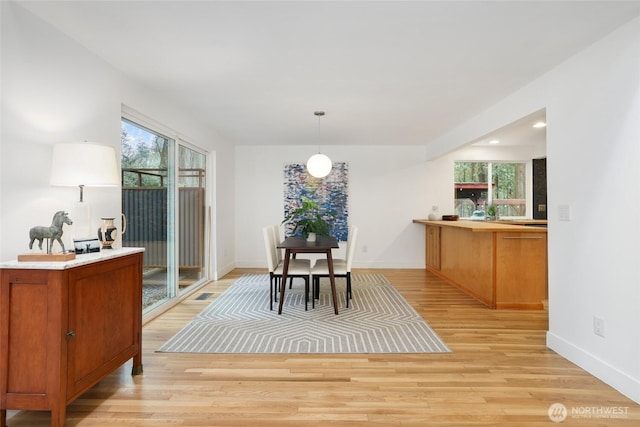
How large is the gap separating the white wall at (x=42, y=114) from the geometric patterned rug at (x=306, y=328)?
128cm

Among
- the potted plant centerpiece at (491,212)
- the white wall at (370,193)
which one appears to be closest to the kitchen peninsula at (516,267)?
the potted plant centerpiece at (491,212)

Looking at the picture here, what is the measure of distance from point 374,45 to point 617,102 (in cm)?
159

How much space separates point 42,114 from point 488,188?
639cm

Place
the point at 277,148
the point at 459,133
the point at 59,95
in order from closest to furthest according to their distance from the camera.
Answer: the point at 59,95 → the point at 459,133 → the point at 277,148

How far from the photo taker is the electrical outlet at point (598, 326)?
2.25 meters

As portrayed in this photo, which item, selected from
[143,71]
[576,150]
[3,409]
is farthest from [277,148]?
[3,409]

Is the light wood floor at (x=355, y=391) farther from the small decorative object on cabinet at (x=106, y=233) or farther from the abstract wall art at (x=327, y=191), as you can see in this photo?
the abstract wall art at (x=327, y=191)

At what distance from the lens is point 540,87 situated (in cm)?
293

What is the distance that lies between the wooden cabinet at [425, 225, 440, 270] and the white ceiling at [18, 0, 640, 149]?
2.38 meters

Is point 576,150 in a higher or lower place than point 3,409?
higher

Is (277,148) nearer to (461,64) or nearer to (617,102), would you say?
(461,64)

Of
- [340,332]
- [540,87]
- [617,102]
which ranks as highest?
[540,87]

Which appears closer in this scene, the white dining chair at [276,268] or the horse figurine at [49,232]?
the horse figurine at [49,232]

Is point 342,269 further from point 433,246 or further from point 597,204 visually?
point 433,246
